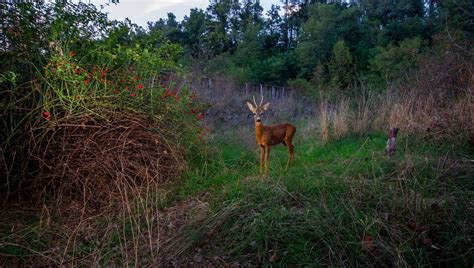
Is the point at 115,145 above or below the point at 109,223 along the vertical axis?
above

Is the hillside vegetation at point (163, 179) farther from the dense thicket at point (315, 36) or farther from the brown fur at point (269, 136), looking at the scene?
the dense thicket at point (315, 36)

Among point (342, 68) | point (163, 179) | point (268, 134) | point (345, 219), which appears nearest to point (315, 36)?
point (342, 68)

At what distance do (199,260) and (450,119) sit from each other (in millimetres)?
4614

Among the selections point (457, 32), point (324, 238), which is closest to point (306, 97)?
point (457, 32)

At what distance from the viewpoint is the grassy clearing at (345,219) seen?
2.74 metres

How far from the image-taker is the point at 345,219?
9.97 feet

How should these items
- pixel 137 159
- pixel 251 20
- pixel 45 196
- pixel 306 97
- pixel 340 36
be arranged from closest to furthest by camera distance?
pixel 45 196 < pixel 137 159 < pixel 306 97 < pixel 340 36 < pixel 251 20

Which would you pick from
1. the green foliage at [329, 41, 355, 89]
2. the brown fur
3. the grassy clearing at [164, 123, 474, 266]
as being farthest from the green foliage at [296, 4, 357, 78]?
the grassy clearing at [164, 123, 474, 266]

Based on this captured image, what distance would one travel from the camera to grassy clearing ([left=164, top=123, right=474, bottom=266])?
2740mm

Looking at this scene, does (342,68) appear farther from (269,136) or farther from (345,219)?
(345,219)

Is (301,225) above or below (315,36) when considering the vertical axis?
below

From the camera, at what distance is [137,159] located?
448 cm

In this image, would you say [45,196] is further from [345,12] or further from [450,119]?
[345,12]

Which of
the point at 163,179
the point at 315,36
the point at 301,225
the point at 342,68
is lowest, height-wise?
the point at 163,179
